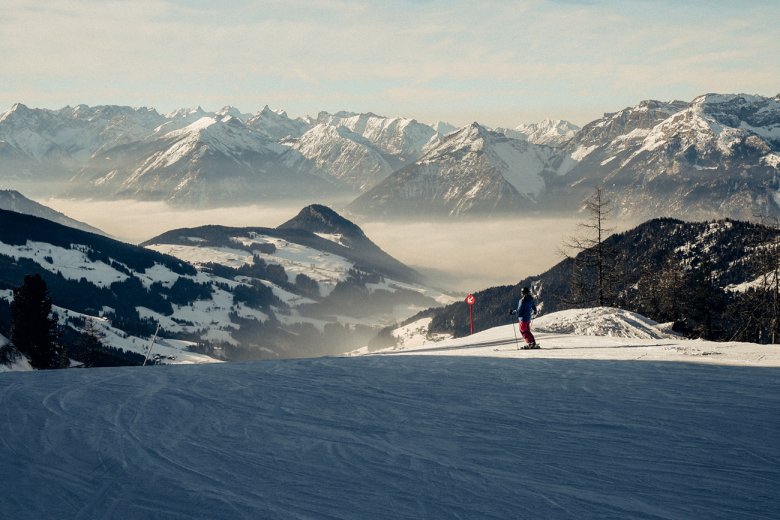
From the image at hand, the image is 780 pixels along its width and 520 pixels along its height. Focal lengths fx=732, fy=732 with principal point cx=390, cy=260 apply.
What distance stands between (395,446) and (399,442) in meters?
0.27

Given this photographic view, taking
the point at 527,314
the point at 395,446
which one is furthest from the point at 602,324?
the point at 395,446

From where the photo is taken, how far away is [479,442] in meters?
13.5

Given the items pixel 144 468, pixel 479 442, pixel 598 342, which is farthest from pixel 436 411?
pixel 598 342

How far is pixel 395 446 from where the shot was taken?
43.5ft

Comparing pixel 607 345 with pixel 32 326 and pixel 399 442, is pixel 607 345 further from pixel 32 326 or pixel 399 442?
pixel 32 326

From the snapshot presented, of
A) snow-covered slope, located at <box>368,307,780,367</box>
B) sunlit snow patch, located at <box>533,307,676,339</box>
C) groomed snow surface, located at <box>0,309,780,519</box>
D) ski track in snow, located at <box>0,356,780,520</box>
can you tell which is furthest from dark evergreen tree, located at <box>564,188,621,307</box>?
ski track in snow, located at <box>0,356,780,520</box>

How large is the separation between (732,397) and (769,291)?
5044cm

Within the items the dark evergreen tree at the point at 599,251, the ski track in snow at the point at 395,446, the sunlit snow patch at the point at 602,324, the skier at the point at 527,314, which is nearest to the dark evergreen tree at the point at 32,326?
the sunlit snow patch at the point at 602,324

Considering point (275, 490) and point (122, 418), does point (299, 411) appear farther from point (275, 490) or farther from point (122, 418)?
point (275, 490)

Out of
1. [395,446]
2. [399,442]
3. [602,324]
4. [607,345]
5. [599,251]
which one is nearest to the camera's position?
[395,446]

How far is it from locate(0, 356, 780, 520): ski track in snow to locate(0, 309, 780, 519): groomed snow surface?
45 millimetres

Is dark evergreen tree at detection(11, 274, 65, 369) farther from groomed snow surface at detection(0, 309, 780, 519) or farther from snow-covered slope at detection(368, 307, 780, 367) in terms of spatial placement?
groomed snow surface at detection(0, 309, 780, 519)

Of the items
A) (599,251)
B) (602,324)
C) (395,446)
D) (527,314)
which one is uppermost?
(599,251)

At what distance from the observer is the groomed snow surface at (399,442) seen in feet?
34.1
